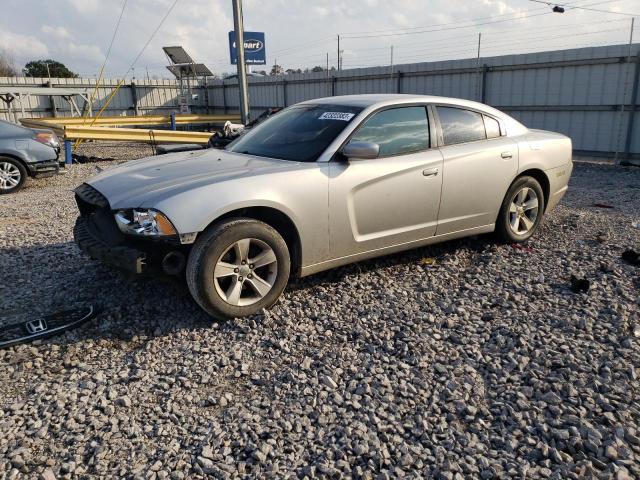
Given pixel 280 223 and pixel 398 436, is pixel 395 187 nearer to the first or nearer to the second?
pixel 280 223

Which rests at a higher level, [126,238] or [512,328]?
[126,238]

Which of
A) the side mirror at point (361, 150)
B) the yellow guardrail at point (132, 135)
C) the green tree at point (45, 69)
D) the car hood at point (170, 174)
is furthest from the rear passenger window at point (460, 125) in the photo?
the green tree at point (45, 69)

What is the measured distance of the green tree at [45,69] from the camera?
44.9 m

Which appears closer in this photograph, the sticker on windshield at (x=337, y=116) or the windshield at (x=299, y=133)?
the windshield at (x=299, y=133)

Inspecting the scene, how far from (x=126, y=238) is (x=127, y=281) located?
96 cm

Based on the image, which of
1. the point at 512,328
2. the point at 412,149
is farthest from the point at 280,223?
the point at 512,328

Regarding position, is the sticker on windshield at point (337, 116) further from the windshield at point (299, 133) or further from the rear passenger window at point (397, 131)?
the rear passenger window at point (397, 131)

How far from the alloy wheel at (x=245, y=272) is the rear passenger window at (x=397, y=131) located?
127 centimetres

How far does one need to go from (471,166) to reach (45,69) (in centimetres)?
4978

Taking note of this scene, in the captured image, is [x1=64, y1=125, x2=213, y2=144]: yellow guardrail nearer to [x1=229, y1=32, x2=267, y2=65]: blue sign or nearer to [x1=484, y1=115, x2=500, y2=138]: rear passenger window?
[x1=229, y1=32, x2=267, y2=65]: blue sign

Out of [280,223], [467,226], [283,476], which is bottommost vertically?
[283,476]

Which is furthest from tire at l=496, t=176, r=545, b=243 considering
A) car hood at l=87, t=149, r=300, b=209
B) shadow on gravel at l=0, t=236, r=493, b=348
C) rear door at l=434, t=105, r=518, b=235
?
car hood at l=87, t=149, r=300, b=209

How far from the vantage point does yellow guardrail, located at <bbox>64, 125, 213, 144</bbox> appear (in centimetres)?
1332

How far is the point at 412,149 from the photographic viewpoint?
4766 mm
